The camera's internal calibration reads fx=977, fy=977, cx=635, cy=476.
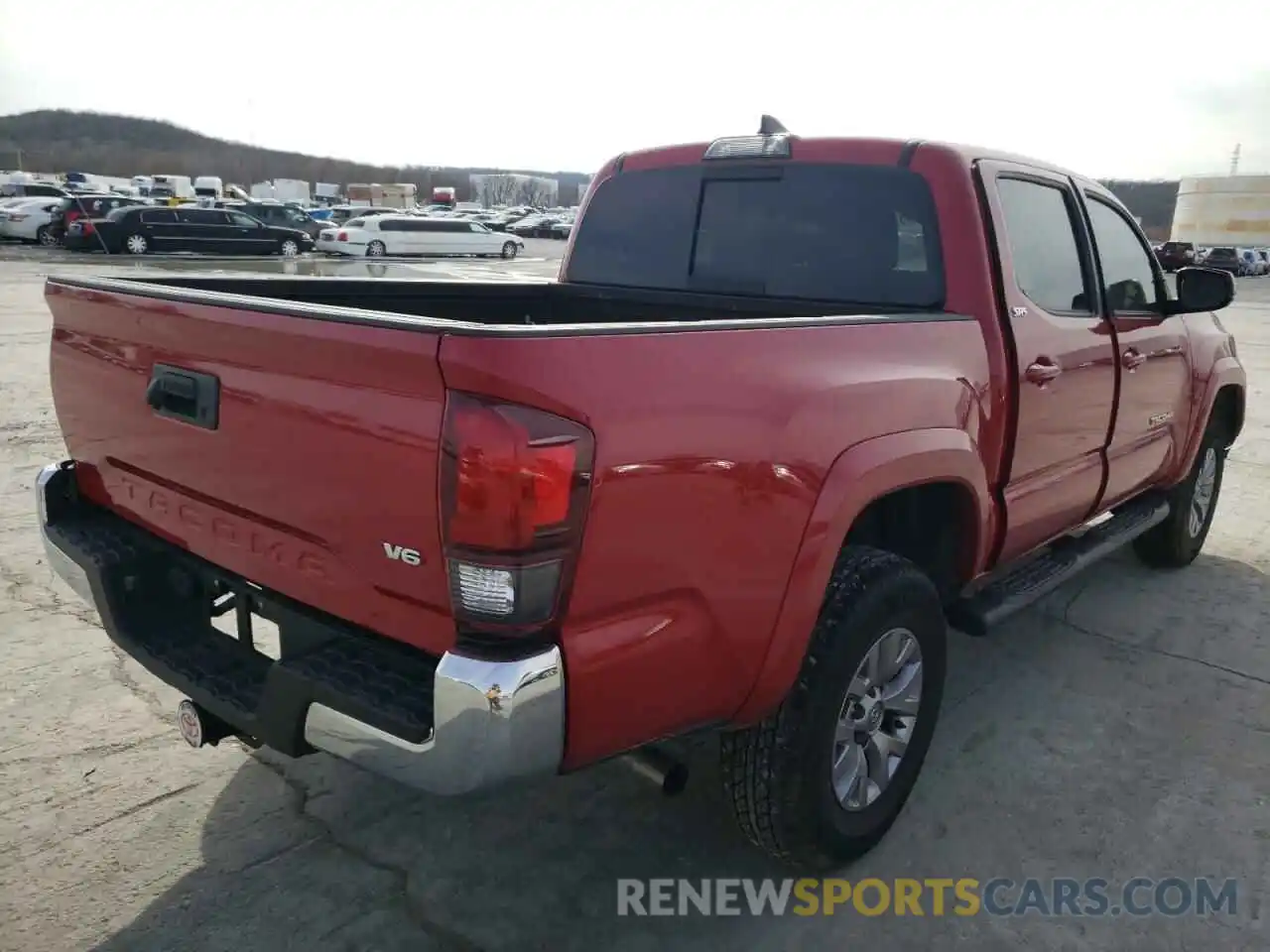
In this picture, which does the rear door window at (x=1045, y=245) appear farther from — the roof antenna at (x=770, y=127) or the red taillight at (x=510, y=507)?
the red taillight at (x=510, y=507)

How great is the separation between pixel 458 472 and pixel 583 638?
1.35 feet

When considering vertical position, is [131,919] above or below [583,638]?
below

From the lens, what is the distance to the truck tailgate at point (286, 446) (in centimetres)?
189

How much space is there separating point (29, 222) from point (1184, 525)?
35.4 metres

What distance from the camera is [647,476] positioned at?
6.38 feet

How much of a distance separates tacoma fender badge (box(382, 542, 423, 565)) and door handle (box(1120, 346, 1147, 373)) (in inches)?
123

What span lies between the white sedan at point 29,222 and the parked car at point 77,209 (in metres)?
0.39

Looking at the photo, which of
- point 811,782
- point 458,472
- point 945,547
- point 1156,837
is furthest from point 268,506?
point 1156,837

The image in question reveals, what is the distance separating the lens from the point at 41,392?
8945 millimetres

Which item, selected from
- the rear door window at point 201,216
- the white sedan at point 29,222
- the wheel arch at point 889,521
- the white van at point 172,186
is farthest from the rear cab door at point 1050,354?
the white van at point 172,186

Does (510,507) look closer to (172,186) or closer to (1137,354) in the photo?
(1137,354)

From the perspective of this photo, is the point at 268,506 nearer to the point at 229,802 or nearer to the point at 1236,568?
the point at 229,802

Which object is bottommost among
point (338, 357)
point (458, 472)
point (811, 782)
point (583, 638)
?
point (811, 782)

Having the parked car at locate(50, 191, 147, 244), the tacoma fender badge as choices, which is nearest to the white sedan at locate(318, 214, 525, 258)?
the parked car at locate(50, 191, 147, 244)
